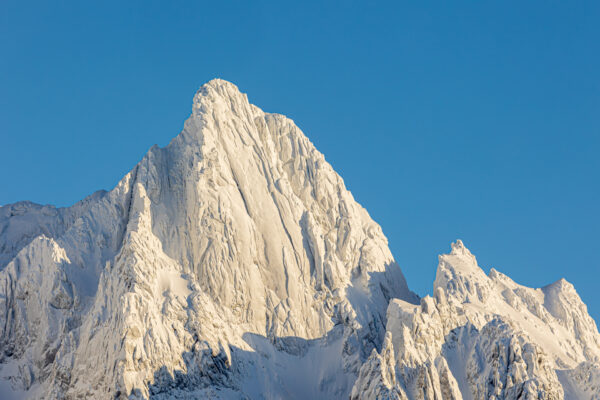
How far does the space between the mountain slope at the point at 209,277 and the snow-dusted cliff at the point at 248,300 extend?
0.27m

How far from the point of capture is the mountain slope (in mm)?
142625

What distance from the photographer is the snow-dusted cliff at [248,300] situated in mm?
137375

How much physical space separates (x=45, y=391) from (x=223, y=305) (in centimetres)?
2889

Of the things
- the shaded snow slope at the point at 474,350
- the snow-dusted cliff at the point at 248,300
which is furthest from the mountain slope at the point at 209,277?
the shaded snow slope at the point at 474,350

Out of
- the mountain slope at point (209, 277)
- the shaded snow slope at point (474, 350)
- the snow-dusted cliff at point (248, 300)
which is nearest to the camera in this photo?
the shaded snow slope at point (474, 350)

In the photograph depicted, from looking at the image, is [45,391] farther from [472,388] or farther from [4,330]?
[472,388]

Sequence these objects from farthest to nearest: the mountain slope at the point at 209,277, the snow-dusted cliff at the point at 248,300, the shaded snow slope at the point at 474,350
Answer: the mountain slope at the point at 209,277, the snow-dusted cliff at the point at 248,300, the shaded snow slope at the point at 474,350

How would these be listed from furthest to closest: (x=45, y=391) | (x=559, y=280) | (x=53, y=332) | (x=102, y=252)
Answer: (x=559, y=280) → (x=102, y=252) → (x=53, y=332) → (x=45, y=391)

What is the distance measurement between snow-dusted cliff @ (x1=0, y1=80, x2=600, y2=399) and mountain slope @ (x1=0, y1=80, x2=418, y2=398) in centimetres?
27

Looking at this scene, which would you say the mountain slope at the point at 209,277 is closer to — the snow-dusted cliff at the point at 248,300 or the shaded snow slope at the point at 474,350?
the snow-dusted cliff at the point at 248,300

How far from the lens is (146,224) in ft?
522

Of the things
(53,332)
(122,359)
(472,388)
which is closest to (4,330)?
(53,332)

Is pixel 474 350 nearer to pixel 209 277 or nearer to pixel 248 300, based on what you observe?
pixel 248 300

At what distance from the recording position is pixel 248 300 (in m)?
161
